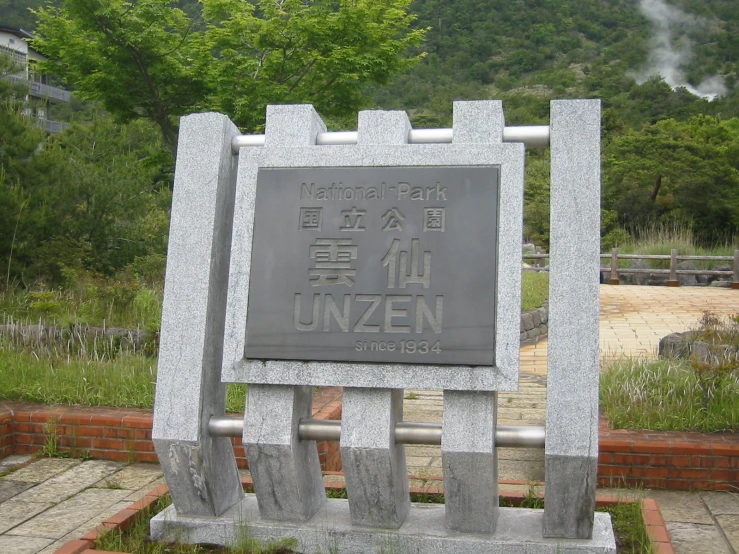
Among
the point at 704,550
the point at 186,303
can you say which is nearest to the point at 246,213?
the point at 186,303

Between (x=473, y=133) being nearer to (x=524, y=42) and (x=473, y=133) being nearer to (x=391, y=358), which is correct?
(x=391, y=358)

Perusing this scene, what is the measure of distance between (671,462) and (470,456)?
2.00m

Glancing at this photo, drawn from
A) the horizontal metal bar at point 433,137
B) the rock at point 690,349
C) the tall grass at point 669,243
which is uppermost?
the tall grass at point 669,243

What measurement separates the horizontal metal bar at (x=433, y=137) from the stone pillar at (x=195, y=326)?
0.14 metres

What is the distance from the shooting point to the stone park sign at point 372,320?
3094 millimetres

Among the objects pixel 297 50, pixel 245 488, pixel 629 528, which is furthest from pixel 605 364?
pixel 297 50

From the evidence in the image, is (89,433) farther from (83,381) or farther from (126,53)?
(126,53)

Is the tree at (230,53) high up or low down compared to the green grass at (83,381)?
up

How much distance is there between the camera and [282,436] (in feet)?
10.7

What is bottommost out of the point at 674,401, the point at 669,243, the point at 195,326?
the point at 674,401

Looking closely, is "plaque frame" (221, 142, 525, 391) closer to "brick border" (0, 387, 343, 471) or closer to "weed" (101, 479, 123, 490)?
"weed" (101, 479, 123, 490)

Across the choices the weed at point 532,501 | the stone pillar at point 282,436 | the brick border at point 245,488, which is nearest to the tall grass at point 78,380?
the brick border at point 245,488

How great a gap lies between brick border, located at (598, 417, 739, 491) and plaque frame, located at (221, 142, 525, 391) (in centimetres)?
184

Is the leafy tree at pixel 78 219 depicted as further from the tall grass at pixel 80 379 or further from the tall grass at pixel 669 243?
the tall grass at pixel 669 243
